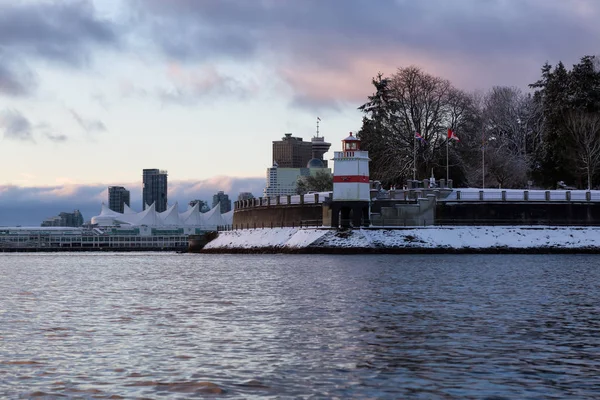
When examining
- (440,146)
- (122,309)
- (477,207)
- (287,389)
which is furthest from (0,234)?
(287,389)

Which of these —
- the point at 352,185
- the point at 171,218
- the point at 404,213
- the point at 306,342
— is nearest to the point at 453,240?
the point at 404,213

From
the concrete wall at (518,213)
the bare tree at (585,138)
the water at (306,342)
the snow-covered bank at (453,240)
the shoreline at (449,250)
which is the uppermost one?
the bare tree at (585,138)

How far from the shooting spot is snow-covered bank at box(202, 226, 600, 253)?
71938 mm

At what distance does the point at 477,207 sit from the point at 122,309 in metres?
57.8

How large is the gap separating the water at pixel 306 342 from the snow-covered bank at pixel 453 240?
3830cm

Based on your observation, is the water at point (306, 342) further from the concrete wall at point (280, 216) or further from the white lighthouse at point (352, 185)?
the concrete wall at point (280, 216)

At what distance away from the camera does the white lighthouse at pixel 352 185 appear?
76438 mm

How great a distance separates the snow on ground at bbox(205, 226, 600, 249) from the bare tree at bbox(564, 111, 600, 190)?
1616 cm

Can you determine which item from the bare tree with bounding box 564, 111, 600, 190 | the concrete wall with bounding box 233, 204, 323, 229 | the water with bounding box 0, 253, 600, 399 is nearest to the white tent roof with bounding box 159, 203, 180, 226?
the concrete wall with bounding box 233, 204, 323, 229

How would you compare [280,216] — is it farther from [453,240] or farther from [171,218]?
[171,218]

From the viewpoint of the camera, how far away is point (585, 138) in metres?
90.2

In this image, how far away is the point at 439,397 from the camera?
39.8ft

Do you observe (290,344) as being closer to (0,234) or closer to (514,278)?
(514,278)

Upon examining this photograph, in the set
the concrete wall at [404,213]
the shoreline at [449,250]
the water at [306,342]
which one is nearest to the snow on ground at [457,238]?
the shoreline at [449,250]
